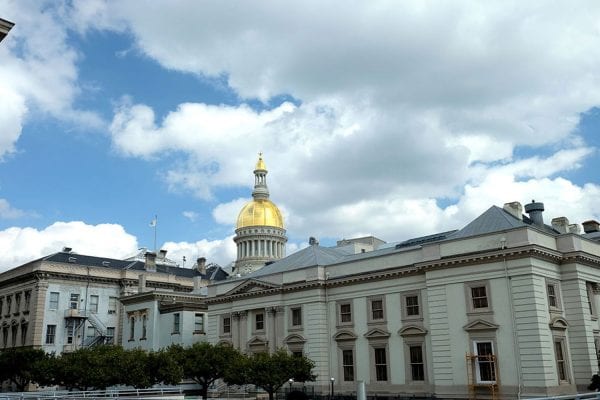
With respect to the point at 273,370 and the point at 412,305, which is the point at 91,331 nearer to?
the point at 273,370

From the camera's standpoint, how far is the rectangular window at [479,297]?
40.1 meters

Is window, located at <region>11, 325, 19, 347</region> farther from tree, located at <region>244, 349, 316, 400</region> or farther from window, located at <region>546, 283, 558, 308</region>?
window, located at <region>546, 283, 558, 308</region>

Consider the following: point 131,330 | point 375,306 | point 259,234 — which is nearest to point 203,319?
point 131,330

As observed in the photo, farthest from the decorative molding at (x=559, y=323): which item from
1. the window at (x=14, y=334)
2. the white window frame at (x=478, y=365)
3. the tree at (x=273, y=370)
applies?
the window at (x=14, y=334)

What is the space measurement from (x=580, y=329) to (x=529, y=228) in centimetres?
784

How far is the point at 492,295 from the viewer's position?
130 feet

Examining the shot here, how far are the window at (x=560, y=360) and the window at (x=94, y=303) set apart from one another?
55.0 m

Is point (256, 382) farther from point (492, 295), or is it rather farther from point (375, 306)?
point (492, 295)

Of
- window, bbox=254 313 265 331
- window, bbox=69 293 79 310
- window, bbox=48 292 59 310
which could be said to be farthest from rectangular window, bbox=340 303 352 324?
window, bbox=48 292 59 310

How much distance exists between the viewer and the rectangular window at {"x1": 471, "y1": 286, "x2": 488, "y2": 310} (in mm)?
40062

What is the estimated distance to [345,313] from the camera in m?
48.8

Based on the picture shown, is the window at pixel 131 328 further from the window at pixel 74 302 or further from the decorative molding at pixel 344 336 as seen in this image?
the decorative molding at pixel 344 336

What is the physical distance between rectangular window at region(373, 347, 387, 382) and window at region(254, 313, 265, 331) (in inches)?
473

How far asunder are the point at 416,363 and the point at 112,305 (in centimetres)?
4591
